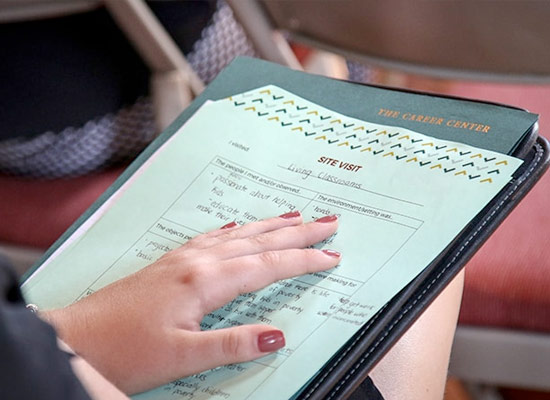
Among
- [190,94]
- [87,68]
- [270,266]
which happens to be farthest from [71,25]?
[270,266]

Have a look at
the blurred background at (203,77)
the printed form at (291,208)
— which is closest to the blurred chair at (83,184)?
the blurred background at (203,77)

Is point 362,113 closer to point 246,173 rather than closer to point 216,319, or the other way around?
point 246,173

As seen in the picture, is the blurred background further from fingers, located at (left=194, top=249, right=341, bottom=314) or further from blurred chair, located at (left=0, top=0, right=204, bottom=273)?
fingers, located at (left=194, top=249, right=341, bottom=314)

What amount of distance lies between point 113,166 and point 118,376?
61 cm

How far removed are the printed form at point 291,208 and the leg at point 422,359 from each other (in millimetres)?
95

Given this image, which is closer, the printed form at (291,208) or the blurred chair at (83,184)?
the printed form at (291,208)

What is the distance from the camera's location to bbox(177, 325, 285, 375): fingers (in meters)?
0.56

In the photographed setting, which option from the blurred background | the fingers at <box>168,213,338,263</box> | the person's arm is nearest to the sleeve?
the person's arm

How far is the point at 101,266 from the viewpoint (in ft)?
2.24

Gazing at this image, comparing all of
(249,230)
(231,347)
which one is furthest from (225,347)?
(249,230)

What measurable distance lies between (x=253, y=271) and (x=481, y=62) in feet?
1.89

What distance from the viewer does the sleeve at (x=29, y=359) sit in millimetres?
393

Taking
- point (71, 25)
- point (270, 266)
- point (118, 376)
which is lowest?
point (118, 376)

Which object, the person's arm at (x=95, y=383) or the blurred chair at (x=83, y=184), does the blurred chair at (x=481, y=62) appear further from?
the person's arm at (x=95, y=383)
